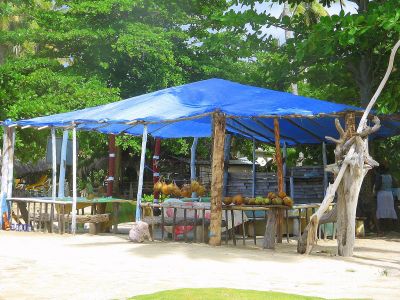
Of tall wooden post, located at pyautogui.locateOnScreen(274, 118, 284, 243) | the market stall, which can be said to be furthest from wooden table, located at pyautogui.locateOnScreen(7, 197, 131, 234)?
tall wooden post, located at pyautogui.locateOnScreen(274, 118, 284, 243)

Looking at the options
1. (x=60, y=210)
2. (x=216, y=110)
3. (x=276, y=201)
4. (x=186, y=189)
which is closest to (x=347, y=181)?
(x=276, y=201)

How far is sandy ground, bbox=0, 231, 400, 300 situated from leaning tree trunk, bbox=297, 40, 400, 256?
0.35 meters

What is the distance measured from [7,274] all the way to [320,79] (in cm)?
1022

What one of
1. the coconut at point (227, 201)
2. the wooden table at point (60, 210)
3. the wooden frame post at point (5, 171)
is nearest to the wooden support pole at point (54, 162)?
the wooden table at point (60, 210)

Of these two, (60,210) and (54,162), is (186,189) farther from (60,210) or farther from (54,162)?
(54,162)

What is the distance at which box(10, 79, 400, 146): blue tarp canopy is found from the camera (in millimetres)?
11836

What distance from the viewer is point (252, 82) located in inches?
651

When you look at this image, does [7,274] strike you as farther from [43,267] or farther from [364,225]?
[364,225]

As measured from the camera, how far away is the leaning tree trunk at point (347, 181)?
34.2 feet

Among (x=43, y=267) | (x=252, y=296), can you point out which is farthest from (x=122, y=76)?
(x=252, y=296)

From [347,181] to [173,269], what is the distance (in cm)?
343

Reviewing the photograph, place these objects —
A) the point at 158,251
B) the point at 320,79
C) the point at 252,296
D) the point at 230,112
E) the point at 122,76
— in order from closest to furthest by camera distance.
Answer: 1. the point at 252,296
2. the point at 158,251
3. the point at 230,112
4. the point at 320,79
5. the point at 122,76

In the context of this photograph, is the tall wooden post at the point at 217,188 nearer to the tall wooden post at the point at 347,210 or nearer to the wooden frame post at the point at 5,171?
the tall wooden post at the point at 347,210

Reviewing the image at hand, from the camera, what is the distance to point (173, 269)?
876cm
